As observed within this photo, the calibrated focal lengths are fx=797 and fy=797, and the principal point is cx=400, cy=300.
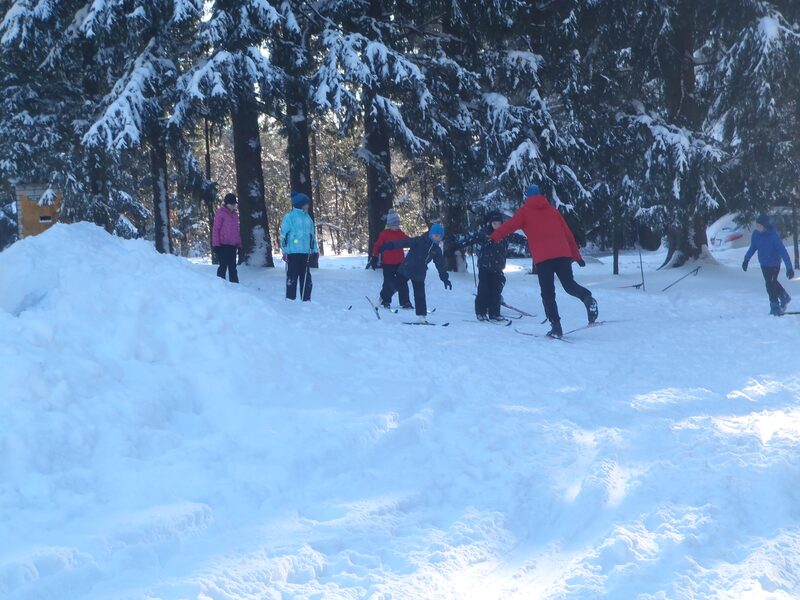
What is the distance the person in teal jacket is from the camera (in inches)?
484

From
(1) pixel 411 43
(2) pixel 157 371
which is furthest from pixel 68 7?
(2) pixel 157 371

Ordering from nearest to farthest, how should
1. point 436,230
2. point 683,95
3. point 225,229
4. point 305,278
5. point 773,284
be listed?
point 436,230
point 773,284
point 305,278
point 225,229
point 683,95

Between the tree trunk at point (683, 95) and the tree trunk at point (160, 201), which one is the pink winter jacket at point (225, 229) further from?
the tree trunk at point (683, 95)

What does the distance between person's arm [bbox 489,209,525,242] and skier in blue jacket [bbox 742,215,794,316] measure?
13.1 ft

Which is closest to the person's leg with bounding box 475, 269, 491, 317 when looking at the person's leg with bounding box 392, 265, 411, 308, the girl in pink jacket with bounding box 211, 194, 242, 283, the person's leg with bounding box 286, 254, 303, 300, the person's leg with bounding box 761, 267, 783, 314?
the person's leg with bounding box 392, 265, 411, 308

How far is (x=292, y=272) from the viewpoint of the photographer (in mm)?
12445

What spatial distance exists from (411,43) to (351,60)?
14.0ft

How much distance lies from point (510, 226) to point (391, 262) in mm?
3084

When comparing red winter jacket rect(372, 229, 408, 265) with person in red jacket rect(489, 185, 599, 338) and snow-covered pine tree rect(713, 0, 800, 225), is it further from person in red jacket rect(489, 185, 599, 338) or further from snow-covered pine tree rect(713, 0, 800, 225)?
snow-covered pine tree rect(713, 0, 800, 225)

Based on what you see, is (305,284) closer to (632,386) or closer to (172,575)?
(632,386)

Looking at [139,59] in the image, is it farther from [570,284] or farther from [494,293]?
[570,284]

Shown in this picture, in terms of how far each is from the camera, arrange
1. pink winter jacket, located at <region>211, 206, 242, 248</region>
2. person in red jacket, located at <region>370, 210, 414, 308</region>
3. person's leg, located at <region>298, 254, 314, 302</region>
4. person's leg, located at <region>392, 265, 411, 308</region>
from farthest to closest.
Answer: pink winter jacket, located at <region>211, 206, 242, 248</region> → person in red jacket, located at <region>370, 210, 414, 308</region> → person's leg, located at <region>392, 265, 411, 308</region> → person's leg, located at <region>298, 254, 314, 302</region>

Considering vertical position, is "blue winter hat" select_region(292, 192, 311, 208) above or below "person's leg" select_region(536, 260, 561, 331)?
above

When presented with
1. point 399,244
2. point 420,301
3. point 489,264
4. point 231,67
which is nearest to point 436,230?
point 399,244
